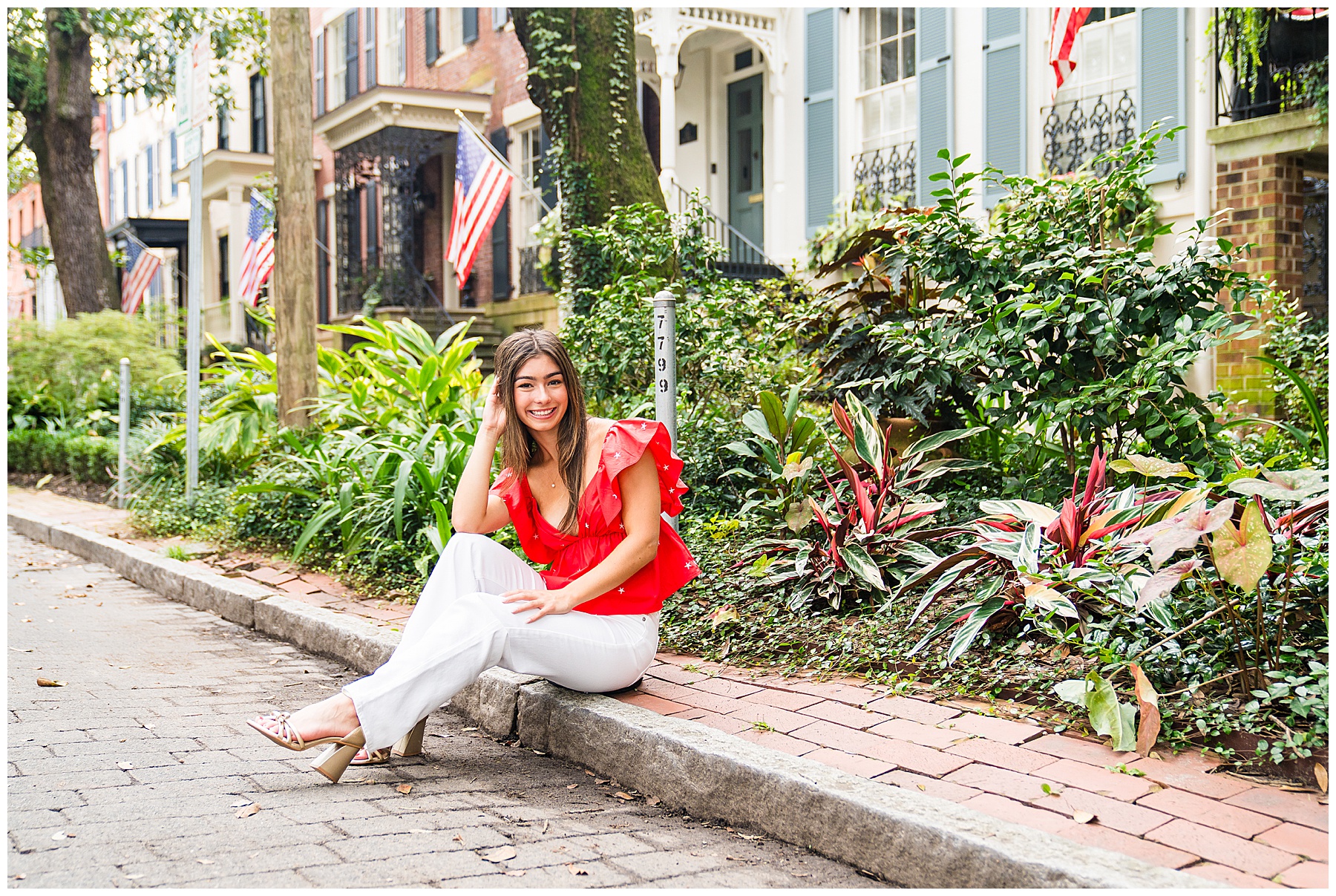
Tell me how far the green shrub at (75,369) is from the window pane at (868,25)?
368 inches

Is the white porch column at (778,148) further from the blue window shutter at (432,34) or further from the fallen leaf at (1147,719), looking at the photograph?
the fallen leaf at (1147,719)

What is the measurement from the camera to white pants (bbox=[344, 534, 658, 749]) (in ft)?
10.7

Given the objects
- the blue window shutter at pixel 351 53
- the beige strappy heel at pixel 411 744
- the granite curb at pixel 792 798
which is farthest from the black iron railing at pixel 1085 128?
the blue window shutter at pixel 351 53

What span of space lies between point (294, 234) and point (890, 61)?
7.87m

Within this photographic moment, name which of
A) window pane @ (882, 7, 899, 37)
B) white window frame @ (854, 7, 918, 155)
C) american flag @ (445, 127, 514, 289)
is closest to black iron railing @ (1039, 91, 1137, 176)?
white window frame @ (854, 7, 918, 155)

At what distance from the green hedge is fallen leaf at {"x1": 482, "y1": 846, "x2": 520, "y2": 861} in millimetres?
9808

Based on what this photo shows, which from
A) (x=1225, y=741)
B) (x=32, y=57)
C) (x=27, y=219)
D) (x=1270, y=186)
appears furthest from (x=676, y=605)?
(x=27, y=219)

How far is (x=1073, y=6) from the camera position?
8.28m

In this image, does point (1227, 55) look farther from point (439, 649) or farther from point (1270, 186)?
point (439, 649)

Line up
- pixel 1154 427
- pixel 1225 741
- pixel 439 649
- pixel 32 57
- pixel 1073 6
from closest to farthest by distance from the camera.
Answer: pixel 1225 741
pixel 439 649
pixel 1154 427
pixel 1073 6
pixel 32 57

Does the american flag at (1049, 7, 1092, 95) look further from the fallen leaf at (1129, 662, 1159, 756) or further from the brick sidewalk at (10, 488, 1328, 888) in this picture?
the fallen leaf at (1129, 662, 1159, 756)

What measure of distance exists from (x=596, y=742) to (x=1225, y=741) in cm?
175

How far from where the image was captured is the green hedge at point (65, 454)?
1259 cm

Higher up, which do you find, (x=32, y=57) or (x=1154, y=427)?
(x=32, y=57)
